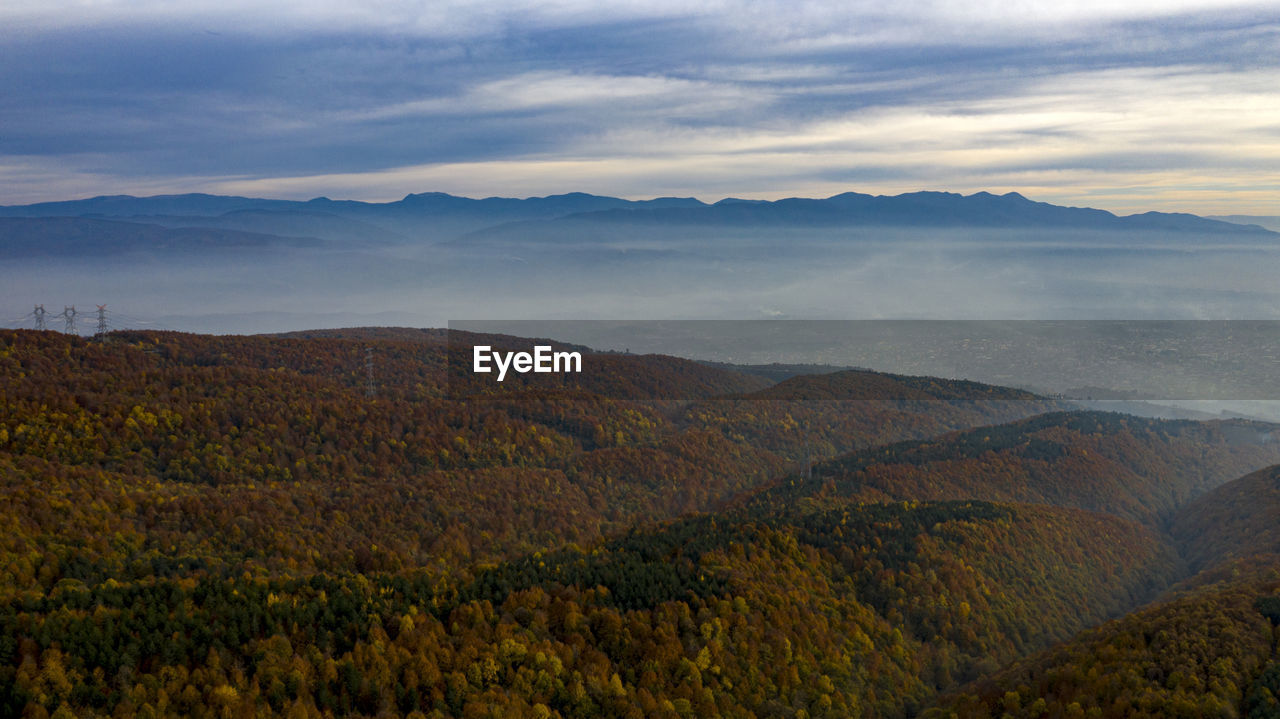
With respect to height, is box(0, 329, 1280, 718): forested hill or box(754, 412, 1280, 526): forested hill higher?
box(0, 329, 1280, 718): forested hill

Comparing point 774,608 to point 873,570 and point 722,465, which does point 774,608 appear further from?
point 722,465

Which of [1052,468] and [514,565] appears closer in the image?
[514,565]

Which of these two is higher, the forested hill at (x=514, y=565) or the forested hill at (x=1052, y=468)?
the forested hill at (x=514, y=565)

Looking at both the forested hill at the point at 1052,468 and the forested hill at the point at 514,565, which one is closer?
the forested hill at the point at 514,565

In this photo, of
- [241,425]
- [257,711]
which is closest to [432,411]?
[241,425]

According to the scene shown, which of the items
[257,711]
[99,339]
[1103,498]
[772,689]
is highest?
[99,339]

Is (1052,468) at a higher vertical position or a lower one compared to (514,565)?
lower

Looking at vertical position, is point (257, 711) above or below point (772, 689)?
above

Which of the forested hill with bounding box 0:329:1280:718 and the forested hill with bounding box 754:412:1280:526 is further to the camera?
the forested hill with bounding box 754:412:1280:526
